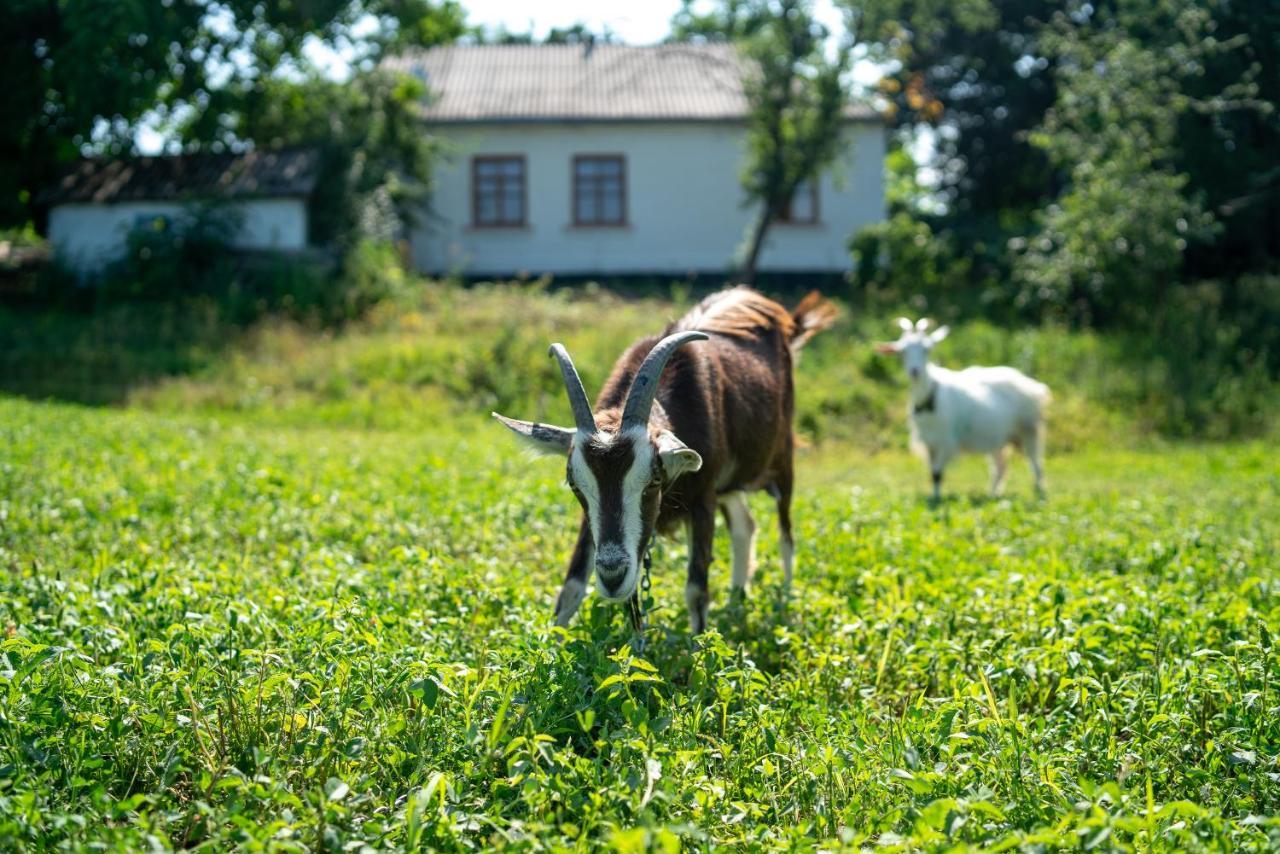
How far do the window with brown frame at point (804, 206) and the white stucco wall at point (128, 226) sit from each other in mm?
11059

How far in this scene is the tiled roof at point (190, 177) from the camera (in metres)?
24.0

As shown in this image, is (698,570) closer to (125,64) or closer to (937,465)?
(937,465)

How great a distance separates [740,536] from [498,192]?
21839 mm

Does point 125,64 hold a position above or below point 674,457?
above

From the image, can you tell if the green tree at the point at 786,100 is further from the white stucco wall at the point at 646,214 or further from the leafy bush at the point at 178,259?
the leafy bush at the point at 178,259

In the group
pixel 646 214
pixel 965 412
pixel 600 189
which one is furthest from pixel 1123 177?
pixel 600 189

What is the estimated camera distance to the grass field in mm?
3547

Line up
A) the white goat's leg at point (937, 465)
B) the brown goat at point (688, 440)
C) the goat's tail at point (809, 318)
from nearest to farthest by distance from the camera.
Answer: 1. the brown goat at point (688, 440)
2. the goat's tail at point (809, 318)
3. the white goat's leg at point (937, 465)

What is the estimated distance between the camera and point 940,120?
1319 inches

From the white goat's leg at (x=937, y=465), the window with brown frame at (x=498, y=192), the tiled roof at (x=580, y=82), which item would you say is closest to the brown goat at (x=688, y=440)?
the white goat's leg at (x=937, y=465)

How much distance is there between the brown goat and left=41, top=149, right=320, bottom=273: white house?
17.5 m

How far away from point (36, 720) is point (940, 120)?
32.8 metres

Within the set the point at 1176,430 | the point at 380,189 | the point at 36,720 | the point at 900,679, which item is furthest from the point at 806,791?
the point at 380,189

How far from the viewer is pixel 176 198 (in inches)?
945
